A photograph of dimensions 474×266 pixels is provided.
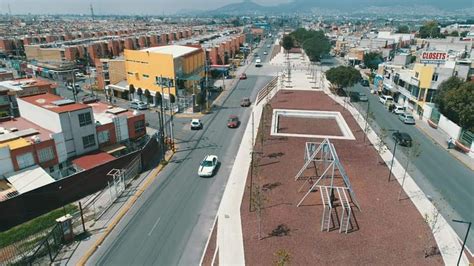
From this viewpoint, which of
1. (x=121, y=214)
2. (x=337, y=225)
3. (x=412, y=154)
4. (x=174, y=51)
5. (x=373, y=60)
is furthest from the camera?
(x=373, y=60)

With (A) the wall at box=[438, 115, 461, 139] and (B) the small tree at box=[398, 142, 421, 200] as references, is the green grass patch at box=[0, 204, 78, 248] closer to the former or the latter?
(B) the small tree at box=[398, 142, 421, 200]

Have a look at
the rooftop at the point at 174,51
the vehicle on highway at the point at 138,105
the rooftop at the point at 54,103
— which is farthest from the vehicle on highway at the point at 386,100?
the rooftop at the point at 54,103

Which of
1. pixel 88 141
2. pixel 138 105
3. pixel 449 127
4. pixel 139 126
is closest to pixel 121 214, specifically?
pixel 88 141

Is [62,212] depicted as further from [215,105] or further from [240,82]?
[240,82]

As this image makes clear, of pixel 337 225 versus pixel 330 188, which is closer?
pixel 337 225

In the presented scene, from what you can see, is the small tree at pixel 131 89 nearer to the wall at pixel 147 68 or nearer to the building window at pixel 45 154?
the wall at pixel 147 68

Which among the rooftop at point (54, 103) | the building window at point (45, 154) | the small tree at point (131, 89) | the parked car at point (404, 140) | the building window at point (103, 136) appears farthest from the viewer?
the small tree at point (131, 89)

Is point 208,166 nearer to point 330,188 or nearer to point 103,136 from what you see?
point 103,136
